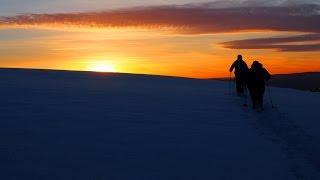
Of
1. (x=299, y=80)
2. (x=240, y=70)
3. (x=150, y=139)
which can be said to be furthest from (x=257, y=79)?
(x=299, y=80)

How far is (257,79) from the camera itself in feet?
58.0

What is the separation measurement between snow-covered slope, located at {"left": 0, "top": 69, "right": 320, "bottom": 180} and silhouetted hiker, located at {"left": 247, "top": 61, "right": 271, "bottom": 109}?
69 centimetres

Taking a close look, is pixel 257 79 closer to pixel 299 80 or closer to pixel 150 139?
pixel 150 139

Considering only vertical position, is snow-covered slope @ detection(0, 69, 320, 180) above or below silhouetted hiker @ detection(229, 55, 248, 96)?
below

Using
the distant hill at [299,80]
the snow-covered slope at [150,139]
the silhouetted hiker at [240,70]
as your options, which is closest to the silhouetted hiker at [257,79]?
the snow-covered slope at [150,139]

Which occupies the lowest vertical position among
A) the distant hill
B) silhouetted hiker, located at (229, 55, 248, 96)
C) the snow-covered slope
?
the snow-covered slope

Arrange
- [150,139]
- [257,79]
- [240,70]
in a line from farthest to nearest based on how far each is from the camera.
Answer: [240,70]
[257,79]
[150,139]

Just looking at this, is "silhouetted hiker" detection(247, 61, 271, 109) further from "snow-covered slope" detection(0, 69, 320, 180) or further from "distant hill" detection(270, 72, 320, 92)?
"distant hill" detection(270, 72, 320, 92)

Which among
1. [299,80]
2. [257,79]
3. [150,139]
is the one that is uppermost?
[299,80]

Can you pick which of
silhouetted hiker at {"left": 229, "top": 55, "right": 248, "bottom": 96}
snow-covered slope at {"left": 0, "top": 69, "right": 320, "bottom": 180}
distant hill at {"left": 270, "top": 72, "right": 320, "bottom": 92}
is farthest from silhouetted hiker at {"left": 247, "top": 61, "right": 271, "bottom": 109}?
distant hill at {"left": 270, "top": 72, "right": 320, "bottom": 92}

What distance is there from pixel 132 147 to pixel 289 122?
5907 millimetres

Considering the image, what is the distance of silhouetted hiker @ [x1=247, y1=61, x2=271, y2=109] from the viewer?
17547 mm

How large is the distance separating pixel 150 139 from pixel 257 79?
21.0 ft

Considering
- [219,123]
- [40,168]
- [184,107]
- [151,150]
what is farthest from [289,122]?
[40,168]
